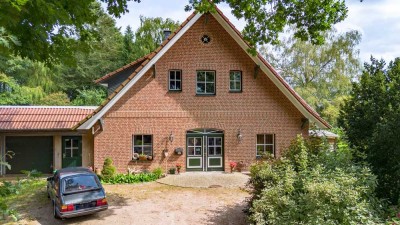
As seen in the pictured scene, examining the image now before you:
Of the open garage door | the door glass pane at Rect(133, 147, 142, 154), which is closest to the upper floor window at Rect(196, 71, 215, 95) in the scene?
the door glass pane at Rect(133, 147, 142, 154)

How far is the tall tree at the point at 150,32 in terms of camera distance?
3872cm

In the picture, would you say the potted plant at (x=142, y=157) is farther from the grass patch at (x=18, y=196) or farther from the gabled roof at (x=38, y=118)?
the grass patch at (x=18, y=196)

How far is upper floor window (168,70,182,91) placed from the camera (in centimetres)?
1719

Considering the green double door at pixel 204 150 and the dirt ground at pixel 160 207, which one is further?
the green double door at pixel 204 150

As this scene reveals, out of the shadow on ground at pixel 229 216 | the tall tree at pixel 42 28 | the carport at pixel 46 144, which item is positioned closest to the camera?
the tall tree at pixel 42 28

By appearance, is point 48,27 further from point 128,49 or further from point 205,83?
point 128,49

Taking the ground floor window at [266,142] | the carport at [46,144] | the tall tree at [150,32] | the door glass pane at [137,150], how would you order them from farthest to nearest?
the tall tree at [150,32] < the carport at [46,144] < the ground floor window at [266,142] < the door glass pane at [137,150]

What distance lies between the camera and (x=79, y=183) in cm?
1063

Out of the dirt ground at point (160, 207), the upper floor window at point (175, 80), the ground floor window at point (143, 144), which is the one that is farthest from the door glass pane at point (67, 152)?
the upper floor window at point (175, 80)

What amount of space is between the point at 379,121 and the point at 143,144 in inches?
442

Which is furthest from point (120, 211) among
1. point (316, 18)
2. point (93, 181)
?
point (316, 18)

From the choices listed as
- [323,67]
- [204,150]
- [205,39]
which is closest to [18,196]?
[204,150]

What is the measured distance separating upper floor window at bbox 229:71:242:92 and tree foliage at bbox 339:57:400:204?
7284mm

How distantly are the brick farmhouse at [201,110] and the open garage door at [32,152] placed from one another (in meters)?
0.94
